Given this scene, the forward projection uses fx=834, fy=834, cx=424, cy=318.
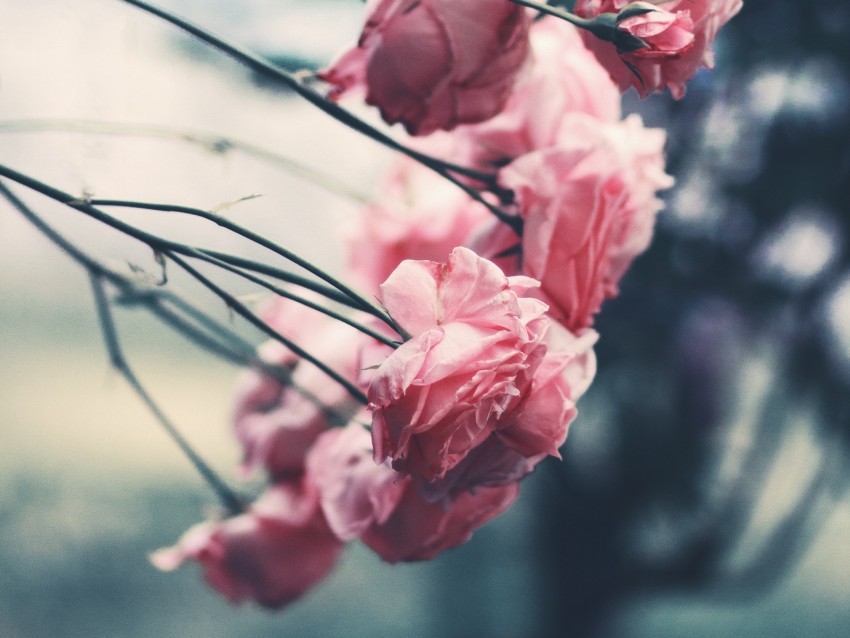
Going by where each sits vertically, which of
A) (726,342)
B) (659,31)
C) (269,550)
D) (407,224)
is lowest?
(726,342)

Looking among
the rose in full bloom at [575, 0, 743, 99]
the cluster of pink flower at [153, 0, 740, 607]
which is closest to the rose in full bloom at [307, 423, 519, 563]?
the cluster of pink flower at [153, 0, 740, 607]

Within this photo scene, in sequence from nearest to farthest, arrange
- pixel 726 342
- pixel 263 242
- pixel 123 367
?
pixel 263 242 < pixel 123 367 < pixel 726 342

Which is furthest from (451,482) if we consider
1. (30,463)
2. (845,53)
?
(30,463)

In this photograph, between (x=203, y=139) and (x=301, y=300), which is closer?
(x=301, y=300)

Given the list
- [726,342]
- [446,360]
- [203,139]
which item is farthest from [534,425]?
[726,342]

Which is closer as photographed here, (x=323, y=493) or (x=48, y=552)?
(x=323, y=493)

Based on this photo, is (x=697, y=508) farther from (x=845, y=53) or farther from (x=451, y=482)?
(x=451, y=482)

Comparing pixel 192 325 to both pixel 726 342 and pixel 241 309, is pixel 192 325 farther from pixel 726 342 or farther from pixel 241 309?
pixel 726 342
